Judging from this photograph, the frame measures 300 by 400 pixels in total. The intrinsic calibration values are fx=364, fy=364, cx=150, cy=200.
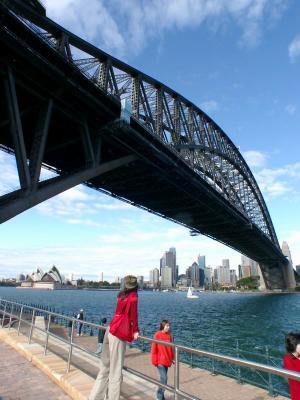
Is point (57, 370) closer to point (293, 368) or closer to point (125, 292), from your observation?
point (125, 292)

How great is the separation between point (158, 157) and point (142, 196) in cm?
1555

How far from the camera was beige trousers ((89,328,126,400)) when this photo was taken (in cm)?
540

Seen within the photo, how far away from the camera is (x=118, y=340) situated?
549 centimetres

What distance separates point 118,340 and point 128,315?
1.30 ft

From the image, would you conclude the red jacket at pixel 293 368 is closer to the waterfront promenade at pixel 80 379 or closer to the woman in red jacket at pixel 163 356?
the waterfront promenade at pixel 80 379

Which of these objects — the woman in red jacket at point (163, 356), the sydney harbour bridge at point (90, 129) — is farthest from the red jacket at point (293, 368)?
the sydney harbour bridge at point (90, 129)

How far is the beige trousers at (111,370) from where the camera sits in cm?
540

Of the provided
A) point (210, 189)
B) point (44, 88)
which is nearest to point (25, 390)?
point (44, 88)

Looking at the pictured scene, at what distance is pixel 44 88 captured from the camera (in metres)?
20.8

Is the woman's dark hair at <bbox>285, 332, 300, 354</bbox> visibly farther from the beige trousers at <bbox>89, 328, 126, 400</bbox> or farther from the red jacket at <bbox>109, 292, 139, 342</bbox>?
the beige trousers at <bbox>89, 328, 126, 400</bbox>

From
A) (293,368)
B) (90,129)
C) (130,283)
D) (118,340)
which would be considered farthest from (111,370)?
(90,129)

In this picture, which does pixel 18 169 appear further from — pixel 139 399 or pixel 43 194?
pixel 139 399

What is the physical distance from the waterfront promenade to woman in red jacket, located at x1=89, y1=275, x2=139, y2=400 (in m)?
0.74

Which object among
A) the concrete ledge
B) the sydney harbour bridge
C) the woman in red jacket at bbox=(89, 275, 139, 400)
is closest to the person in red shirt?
the woman in red jacket at bbox=(89, 275, 139, 400)
